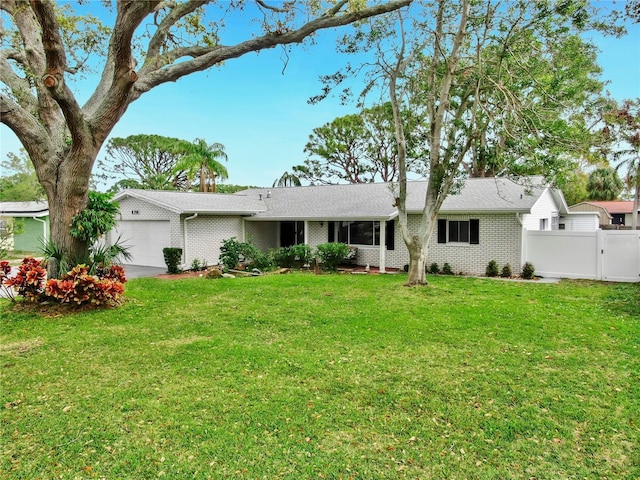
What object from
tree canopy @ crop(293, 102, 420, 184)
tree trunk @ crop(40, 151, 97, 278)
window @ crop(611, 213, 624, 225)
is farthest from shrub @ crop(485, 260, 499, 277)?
window @ crop(611, 213, 624, 225)

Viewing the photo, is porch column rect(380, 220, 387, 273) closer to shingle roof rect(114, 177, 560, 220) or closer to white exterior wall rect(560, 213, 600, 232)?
shingle roof rect(114, 177, 560, 220)

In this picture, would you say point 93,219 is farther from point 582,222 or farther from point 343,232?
point 582,222

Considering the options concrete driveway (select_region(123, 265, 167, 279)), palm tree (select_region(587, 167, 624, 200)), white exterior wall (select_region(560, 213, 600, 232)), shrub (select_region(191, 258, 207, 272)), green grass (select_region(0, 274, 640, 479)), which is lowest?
green grass (select_region(0, 274, 640, 479))

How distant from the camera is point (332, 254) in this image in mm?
14664

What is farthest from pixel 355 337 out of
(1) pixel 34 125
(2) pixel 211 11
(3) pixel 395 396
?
(2) pixel 211 11

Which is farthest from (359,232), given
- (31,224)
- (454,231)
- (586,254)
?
(31,224)

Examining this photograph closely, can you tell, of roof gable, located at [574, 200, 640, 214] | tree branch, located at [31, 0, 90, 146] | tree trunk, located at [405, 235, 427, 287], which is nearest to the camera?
tree branch, located at [31, 0, 90, 146]

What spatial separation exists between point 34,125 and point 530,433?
33.6 feet

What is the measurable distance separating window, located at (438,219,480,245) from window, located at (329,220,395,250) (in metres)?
1.93

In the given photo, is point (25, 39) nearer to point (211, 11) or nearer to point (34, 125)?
point (34, 125)

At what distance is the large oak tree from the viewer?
22.3 feet

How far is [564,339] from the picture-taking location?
6297mm

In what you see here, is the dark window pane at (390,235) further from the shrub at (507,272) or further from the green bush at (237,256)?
the green bush at (237,256)

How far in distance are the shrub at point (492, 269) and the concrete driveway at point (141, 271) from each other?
1202 cm
